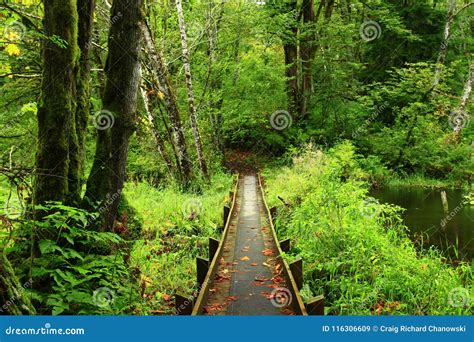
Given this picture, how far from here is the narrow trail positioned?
545 cm

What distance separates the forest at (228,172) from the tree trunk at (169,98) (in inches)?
2.4

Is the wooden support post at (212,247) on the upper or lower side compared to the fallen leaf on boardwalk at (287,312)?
upper

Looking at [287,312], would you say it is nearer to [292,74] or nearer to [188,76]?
[188,76]

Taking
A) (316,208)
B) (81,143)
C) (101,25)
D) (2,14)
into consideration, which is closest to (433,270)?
(316,208)

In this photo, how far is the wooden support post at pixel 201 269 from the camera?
19.3ft

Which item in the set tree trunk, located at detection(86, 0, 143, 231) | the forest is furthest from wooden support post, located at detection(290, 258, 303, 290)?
tree trunk, located at detection(86, 0, 143, 231)

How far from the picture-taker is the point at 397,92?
2169 cm

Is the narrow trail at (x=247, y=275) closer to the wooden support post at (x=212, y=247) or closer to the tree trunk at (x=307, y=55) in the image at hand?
the wooden support post at (x=212, y=247)

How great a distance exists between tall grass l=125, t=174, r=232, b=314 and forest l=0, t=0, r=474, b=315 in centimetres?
5

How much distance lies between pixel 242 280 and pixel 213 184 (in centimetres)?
1015

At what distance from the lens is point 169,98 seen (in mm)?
13922

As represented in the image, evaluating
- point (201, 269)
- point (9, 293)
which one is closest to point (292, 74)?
point (201, 269)

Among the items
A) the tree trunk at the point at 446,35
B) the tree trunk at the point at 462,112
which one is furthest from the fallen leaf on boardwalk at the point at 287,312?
the tree trunk at the point at 462,112

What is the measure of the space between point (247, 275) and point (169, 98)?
348 inches
